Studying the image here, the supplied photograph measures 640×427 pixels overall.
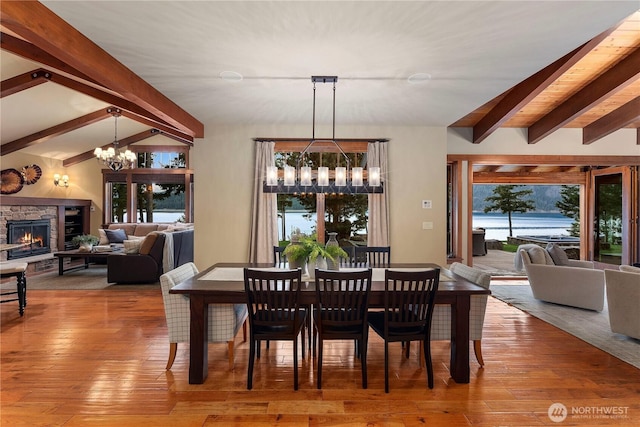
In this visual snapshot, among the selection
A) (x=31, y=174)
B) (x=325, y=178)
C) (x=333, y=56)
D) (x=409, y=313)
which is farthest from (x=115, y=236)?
(x=409, y=313)

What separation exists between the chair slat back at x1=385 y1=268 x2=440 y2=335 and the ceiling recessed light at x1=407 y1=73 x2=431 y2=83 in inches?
75.5

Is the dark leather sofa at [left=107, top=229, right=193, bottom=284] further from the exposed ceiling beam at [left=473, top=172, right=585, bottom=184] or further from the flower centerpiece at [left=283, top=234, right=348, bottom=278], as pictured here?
the exposed ceiling beam at [left=473, top=172, right=585, bottom=184]

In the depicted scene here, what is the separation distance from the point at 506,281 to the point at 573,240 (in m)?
4.47

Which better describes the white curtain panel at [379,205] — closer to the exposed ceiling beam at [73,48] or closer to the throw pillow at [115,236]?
the exposed ceiling beam at [73,48]

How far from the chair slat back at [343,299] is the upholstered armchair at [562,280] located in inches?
140

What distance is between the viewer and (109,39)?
2.80 meters

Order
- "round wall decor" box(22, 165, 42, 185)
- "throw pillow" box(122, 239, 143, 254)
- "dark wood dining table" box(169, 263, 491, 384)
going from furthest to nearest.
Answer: "round wall decor" box(22, 165, 42, 185)
"throw pillow" box(122, 239, 143, 254)
"dark wood dining table" box(169, 263, 491, 384)

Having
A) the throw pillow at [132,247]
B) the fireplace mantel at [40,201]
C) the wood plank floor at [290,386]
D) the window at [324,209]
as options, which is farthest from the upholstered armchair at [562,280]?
the fireplace mantel at [40,201]

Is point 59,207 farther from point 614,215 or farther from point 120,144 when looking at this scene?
point 614,215

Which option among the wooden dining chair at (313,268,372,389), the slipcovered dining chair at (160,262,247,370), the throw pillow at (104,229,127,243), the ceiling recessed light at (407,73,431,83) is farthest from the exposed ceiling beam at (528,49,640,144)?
the throw pillow at (104,229,127,243)

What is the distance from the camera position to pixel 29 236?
809 cm

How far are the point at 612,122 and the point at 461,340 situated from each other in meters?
5.27

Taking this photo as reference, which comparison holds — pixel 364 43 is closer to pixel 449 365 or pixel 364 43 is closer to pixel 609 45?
pixel 449 365

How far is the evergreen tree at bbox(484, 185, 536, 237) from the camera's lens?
514 inches
